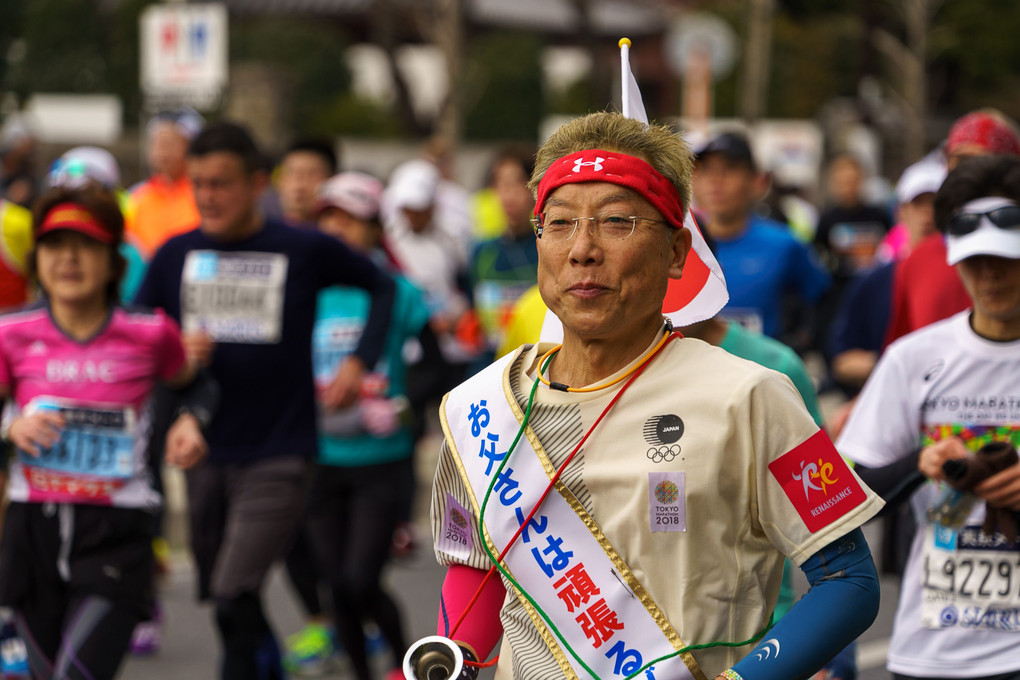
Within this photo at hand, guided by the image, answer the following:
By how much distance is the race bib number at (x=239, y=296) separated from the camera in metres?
5.82

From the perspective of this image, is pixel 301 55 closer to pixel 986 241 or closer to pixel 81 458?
pixel 81 458

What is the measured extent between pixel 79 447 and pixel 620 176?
9.21ft

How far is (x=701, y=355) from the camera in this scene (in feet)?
8.93

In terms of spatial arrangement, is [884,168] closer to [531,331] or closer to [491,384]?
[531,331]

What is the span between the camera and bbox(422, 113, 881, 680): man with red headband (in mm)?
2600

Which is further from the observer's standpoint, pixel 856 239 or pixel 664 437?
pixel 856 239

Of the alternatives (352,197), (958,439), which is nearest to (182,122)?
(352,197)

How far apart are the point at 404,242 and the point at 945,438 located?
6.51m

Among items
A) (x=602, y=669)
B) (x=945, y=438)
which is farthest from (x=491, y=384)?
(x=945, y=438)

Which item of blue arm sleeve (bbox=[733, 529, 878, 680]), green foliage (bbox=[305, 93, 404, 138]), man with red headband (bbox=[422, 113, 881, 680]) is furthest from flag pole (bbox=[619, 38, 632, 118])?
green foliage (bbox=[305, 93, 404, 138])

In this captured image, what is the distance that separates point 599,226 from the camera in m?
2.72

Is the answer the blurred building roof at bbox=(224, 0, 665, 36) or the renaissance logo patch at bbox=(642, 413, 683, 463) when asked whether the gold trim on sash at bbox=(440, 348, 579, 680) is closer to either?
the renaissance logo patch at bbox=(642, 413, 683, 463)

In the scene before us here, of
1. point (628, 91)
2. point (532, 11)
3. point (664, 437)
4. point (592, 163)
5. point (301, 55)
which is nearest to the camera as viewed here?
point (664, 437)

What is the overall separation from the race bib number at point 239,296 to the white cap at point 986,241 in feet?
9.17
